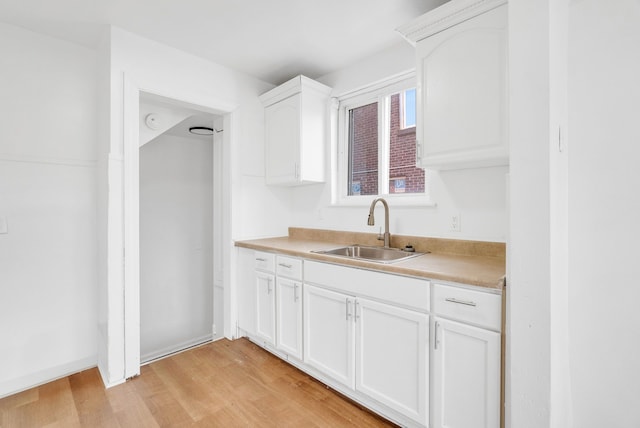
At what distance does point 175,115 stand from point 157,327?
2467 mm

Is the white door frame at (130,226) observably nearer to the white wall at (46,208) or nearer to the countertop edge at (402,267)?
the white wall at (46,208)

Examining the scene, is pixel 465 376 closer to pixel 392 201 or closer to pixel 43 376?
pixel 392 201

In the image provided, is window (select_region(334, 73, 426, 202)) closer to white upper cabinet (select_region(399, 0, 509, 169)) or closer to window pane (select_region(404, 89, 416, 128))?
window pane (select_region(404, 89, 416, 128))

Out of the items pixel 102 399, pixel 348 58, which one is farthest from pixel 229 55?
pixel 102 399

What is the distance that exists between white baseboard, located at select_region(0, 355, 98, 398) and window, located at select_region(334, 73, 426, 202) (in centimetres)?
231

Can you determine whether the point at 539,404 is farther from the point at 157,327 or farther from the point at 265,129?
the point at 157,327

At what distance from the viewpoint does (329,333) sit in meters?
1.93

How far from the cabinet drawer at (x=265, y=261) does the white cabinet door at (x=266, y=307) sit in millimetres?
48

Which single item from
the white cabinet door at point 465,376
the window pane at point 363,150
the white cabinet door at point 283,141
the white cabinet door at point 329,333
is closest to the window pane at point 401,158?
the window pane at point 363,150

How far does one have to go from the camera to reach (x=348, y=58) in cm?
250

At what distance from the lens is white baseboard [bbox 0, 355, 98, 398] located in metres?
1.97

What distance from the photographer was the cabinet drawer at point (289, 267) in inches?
84.4

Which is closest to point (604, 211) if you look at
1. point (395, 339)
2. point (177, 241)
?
point (395, 339)

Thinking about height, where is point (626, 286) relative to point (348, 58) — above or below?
below
